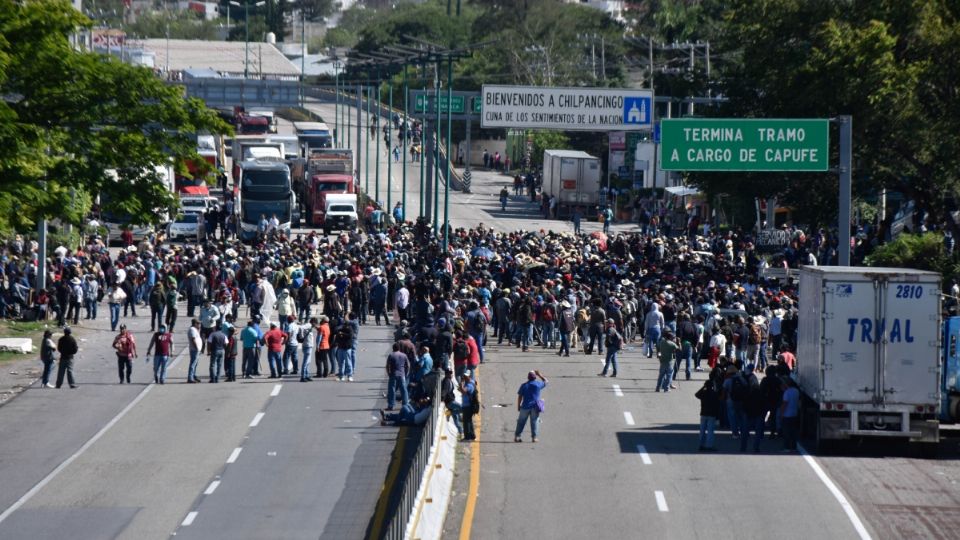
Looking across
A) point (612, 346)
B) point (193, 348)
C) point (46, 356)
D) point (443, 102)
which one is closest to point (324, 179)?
point (443, 102)

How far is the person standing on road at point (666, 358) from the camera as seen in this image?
3078 centimetres

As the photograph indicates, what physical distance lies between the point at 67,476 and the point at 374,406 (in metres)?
7.30

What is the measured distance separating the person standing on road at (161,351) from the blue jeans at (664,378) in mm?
9829

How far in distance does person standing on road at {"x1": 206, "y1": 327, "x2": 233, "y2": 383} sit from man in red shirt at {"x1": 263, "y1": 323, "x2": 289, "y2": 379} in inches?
33.7

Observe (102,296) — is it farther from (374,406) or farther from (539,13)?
(539,13)

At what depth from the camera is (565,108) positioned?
180 feet

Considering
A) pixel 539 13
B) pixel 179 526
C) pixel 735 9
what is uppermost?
pixel 539 13

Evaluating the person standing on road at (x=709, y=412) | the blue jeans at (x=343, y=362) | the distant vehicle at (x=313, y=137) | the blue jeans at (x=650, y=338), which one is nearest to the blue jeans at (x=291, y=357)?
the blue jeans at (x=343, y=362)

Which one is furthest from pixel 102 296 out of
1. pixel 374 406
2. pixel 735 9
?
pixel 735 9

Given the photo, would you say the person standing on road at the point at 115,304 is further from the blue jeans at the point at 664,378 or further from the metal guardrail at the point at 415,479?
the metal guardrail at the point at 415,479

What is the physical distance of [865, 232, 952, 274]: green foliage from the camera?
4490 cm

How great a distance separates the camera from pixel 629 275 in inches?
1864

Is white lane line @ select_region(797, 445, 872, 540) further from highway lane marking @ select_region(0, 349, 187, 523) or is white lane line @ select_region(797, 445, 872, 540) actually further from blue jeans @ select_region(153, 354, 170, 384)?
blue jeans @ select_region(153, 354, 170, 384)

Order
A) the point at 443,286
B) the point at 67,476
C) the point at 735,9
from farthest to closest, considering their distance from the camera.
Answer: the point at 735,9 → the point at 443,286 → the point at 67,476
